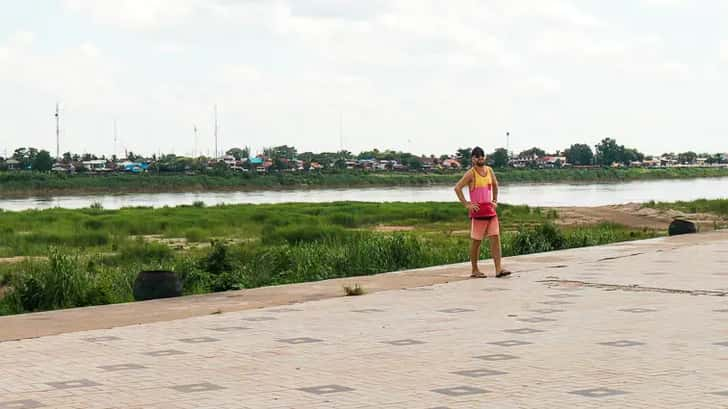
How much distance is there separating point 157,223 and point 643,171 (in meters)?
153

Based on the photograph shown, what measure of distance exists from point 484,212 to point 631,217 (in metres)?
31.6

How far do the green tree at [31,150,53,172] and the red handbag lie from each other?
466 feet

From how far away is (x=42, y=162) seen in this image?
6068 inches

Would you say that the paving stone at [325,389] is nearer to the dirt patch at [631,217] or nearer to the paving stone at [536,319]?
the paving stone at [536,319]

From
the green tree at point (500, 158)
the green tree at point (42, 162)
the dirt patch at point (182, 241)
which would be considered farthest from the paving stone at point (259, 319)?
the green tree at point (500, 158)

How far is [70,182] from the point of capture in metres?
112

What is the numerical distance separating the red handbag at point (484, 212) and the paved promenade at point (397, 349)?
0.92m

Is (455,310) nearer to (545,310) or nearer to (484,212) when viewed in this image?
(545,310)

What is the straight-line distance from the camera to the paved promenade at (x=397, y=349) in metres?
7.77

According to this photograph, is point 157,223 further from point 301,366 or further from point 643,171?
point 643,171

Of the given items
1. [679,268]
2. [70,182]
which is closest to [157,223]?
[679,268]

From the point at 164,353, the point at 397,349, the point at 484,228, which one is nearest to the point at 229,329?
the point at 164,353

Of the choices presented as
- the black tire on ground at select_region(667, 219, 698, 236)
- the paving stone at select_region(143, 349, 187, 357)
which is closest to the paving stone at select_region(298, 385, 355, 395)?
the paving stone at select_region(143, 349, 187, 357)

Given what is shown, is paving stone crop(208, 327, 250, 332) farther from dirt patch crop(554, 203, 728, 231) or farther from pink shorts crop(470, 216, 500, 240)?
dirt patch crop(554, 203, 728, 231)
